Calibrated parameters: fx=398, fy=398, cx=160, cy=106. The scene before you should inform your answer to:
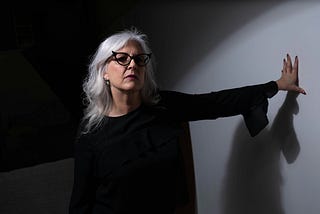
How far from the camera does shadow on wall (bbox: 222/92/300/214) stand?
130cm

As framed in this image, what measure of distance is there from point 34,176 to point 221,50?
1087 millimetres

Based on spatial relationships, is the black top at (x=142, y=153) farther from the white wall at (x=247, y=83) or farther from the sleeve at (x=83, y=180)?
the white wall at (x=247, y=83)

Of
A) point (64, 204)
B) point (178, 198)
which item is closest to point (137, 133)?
point (178, 198)

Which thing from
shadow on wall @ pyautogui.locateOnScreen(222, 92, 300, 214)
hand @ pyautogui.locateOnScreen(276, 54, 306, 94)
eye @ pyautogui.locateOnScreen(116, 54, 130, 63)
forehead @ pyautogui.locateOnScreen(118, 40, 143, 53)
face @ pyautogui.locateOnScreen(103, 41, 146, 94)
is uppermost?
forehead @ pyautogui.locateOnScreen(118, 40, 143, 53)

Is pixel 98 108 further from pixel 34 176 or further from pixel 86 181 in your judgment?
pixel 34 176

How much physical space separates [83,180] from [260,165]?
0.64 meters

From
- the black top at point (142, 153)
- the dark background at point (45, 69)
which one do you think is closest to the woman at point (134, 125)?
the black top at point (142, 153)

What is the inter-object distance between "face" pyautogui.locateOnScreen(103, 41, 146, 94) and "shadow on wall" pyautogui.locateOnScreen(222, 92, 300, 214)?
486 millimetres

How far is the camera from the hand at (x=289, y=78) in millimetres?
1207

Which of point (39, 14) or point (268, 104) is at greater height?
point (39, 14)

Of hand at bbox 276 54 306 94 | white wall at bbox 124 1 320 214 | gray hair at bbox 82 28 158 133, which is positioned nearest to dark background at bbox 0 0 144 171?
white wall at bbox 124 1 320 214

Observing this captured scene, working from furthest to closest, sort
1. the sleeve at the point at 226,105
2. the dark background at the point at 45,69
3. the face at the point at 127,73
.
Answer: the dark background at the point at 45,69 → the sleeve at the point at 226,105 → the face at the point at 127,73

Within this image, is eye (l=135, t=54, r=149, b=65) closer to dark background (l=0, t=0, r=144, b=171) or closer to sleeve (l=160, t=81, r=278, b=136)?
sleeve (l=160, t=81, r=278, b=136)

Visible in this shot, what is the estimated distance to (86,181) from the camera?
122 centimetres
